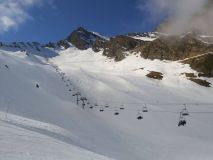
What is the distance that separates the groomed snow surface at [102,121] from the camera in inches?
782

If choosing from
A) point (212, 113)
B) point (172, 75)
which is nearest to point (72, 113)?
point (212, 113)

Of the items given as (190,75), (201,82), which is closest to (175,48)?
(190,75)

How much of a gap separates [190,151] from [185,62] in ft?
324

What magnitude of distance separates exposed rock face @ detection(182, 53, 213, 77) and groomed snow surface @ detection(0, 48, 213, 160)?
16.8 meters

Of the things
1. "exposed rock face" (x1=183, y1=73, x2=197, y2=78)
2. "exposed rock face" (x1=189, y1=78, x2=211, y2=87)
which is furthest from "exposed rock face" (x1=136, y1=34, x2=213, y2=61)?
"exposed rock face" (x1=189, y1=78, x2=211, y2=87)

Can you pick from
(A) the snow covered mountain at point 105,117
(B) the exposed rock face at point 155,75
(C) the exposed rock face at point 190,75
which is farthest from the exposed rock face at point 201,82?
(B) the exposed rock face at point 155,75

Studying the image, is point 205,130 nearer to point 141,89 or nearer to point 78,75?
point 141,89

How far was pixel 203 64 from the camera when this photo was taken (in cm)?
13900

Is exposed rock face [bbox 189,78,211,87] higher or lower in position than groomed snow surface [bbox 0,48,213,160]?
higher

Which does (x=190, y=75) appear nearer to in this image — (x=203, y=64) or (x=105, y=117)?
(x=203, y=64)

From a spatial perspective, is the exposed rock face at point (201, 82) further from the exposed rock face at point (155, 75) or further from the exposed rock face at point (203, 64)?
the exposed rock face at point (155, 75)

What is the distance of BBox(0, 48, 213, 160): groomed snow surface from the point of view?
19859mm

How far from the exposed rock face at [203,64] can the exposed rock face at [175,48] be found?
692cm

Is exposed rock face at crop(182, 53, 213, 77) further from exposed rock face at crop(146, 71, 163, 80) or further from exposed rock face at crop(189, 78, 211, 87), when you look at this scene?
exposed rock face at crop(146, 71, 163, 80)
